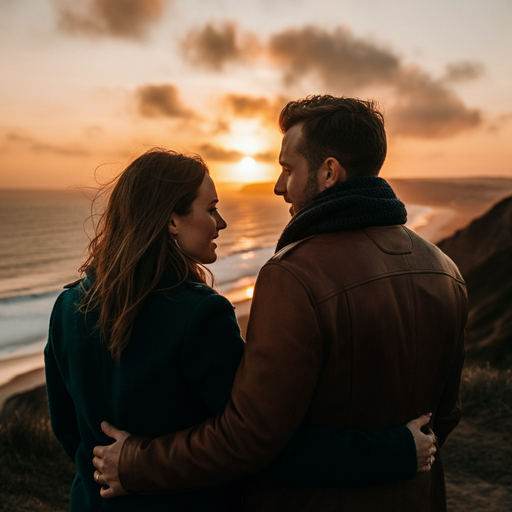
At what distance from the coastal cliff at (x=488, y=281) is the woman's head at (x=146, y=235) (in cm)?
626

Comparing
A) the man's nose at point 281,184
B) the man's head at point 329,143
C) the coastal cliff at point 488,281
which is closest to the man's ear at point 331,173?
the man's head at point 329,143

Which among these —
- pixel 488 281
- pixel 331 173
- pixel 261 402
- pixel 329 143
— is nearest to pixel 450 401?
pixel 261 402

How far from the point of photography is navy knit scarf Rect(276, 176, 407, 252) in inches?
64.8

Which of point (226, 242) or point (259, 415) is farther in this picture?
point (226, 242)

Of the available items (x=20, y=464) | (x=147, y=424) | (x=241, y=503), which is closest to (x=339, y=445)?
(x=241, y=503)

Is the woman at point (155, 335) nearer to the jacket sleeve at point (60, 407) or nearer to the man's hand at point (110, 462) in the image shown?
the man's hand at point (110, 462)

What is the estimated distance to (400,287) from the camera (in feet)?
5.29

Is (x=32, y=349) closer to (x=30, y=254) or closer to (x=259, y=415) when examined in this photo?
(x=259, y=415)

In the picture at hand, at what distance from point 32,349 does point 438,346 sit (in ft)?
46.9

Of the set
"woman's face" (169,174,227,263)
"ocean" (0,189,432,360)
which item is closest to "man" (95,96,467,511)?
"woman's face" (169,174,227,263)

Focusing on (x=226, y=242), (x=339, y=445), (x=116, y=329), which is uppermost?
(x=116, y=329)

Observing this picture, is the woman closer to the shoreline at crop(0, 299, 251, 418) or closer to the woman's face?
the woman's face

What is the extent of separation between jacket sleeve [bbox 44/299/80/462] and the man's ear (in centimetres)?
131

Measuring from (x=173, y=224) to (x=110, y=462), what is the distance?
92 cm
